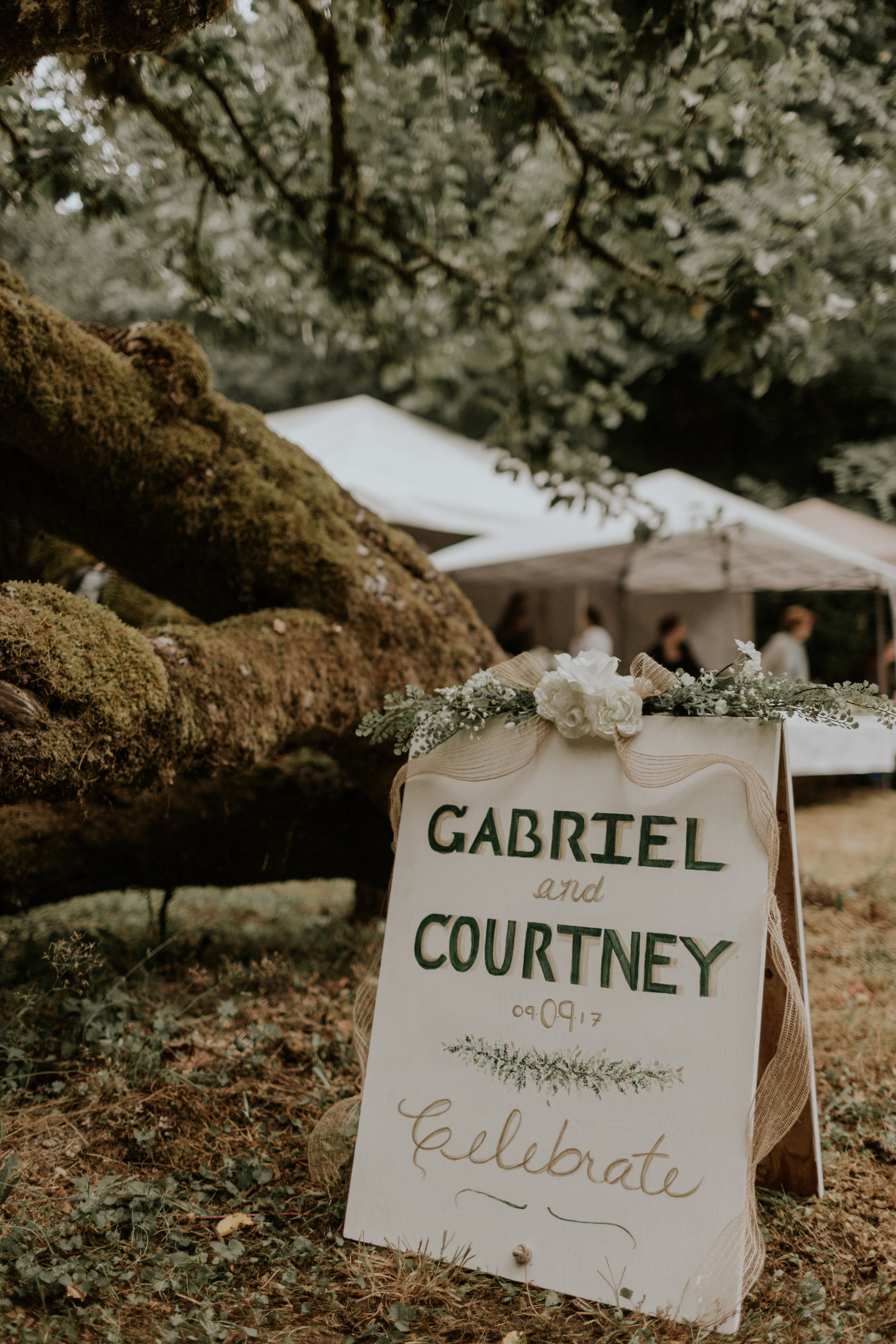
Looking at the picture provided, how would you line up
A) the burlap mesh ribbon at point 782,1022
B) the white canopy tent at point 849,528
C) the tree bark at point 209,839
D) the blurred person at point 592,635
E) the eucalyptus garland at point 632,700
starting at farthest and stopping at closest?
the white canopy tent at point 849,528 → the blurred person at point 592,635 → the tree bark at point 209,839 → the eucalyptus garland at point 632,700 → the burlap mesh ribbon at point 782,1022

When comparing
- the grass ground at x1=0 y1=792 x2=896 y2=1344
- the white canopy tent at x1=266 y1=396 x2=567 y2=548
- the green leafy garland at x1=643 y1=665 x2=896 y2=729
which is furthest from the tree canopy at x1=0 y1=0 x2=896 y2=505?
the grass ground at x1=0 y1=792 x2=896 y2=1344

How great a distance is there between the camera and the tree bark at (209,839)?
114 inches

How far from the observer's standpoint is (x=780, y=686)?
1705 mm

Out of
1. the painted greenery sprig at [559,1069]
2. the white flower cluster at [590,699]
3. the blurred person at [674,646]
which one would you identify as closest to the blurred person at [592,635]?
the blurred person at [674,646]

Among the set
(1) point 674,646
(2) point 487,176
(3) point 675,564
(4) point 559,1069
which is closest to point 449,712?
(4) point 559,1069

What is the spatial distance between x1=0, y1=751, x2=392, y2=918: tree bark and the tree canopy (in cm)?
197

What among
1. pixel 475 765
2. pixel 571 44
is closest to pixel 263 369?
pixel 571 44

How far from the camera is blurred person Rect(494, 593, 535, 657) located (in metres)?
7.88

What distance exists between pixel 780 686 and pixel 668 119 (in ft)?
8.95

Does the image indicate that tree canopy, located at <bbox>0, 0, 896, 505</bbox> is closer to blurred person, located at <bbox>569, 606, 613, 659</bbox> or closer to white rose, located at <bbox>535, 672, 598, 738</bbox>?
white rose, located at <bbox>535, 672, 598, 738</bbox>

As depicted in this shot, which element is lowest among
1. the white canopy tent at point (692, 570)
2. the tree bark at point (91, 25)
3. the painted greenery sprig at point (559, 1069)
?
the painted greenery sprig at point (559, 1069)

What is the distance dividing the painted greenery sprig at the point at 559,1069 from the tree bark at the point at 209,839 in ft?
4.24

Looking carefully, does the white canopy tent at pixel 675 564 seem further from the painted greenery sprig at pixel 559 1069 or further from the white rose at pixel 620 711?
the painted greenery sprig at pixel 559 1069

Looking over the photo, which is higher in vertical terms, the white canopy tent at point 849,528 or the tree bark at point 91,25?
the white canopy tent at point 849,528
